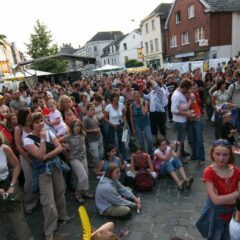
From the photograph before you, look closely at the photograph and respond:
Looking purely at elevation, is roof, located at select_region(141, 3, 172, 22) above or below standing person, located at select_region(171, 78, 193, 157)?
above

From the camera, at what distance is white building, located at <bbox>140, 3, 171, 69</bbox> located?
3738 cm

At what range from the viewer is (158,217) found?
4289mm

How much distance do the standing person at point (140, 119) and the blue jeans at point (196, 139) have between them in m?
1.04

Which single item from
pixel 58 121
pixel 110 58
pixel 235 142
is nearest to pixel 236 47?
pixel 235 142

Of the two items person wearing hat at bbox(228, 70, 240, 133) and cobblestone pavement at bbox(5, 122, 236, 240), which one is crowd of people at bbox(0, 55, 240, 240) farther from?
cobblestone pavement at bbox(5, 122, 236, 240)

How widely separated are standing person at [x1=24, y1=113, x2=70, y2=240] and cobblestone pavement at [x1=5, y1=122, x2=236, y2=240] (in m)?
0.45

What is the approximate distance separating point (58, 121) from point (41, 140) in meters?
1.91

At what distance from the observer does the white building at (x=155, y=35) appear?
3738 cm

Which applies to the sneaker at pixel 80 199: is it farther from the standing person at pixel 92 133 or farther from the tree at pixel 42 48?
the tree at pixel 42 48

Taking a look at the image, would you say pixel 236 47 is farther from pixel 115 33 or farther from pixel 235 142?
pixel 115 33

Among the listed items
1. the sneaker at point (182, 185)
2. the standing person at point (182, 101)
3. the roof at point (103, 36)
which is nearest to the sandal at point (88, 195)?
the sneaker at point (182, 185)

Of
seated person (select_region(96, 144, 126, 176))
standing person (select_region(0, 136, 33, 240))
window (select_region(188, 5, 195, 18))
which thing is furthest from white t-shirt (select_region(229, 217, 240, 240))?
window (select_region(188, 5, 195, 18))

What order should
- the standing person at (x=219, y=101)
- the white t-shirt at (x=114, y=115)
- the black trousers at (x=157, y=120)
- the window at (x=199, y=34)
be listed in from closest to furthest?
1. the white t-shirt at (x=114, y=115)
2. the standing person at (x=219, y=101)
3. the black trousers at (x=157, y=120)
4. the window at (x=199, y=34)

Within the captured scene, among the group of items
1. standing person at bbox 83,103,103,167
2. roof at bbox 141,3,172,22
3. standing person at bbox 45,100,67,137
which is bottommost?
standing person at bbox 83,103,103,167
